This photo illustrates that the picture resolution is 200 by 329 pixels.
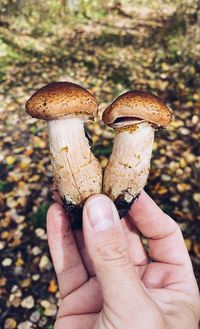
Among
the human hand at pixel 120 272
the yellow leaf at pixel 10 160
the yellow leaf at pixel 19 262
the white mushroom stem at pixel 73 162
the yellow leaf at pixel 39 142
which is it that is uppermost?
the white mushroom stem at pixel 73 162

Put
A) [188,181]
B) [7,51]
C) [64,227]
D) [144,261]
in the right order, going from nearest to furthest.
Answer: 1. [64,227]
2. [144,261]
3. [188,181]
4. [7,51]

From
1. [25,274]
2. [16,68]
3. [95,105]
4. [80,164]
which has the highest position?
[95,105]

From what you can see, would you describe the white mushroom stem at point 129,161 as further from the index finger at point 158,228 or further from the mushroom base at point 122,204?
the index finger at point 158,228

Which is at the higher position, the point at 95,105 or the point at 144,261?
the point at 95,105

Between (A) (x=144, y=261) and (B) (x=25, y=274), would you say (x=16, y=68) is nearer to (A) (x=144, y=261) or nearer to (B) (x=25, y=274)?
(B) (x=25, y=274)

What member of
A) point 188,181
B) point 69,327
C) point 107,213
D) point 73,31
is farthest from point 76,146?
point 73,31

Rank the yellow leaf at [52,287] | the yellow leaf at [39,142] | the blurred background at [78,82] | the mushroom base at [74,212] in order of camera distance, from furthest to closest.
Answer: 1. the yellow leaf at [39,142]
2. the blurred background at [78,82]
3. the yellow leaf at [52,287]
4. the mushroom base at [74,212]

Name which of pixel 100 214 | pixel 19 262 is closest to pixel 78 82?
pixel 19 262

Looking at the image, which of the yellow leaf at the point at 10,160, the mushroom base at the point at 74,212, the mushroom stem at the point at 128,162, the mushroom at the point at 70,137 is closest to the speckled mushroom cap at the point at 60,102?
the mushroom at the point at 70,137
